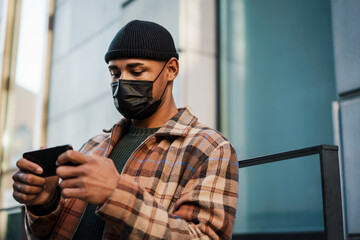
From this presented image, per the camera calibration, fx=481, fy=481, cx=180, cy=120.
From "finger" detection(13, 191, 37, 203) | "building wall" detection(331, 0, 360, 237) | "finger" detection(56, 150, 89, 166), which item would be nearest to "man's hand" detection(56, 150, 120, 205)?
"finger" detection(56, 150, 89, 166)

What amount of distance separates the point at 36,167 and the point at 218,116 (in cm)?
369

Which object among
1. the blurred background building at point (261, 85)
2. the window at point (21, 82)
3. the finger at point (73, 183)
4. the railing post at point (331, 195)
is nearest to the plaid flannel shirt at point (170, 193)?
the finger at point (73, 183)

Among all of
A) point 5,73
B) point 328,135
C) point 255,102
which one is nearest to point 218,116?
point 255,102

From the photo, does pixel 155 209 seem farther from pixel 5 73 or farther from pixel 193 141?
pixel 5 73

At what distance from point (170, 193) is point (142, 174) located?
17cm

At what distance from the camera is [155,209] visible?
5.48 feet

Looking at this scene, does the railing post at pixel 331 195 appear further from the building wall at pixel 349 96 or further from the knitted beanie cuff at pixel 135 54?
the building wall at pixel 349 96

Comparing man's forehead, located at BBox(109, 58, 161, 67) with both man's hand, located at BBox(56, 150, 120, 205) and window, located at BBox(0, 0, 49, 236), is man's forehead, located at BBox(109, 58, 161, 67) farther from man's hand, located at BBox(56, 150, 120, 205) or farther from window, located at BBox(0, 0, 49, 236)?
window, located at BBox(0, 0, 49, 236)

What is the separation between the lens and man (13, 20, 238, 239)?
1592 millimetres

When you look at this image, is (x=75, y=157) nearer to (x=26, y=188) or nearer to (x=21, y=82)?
(x=26, y=188)

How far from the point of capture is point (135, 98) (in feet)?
7.25

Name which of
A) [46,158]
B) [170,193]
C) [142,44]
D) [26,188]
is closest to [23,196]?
[26,188]

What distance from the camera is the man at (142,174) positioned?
1592 mm

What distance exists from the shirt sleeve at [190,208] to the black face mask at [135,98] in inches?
18.2
